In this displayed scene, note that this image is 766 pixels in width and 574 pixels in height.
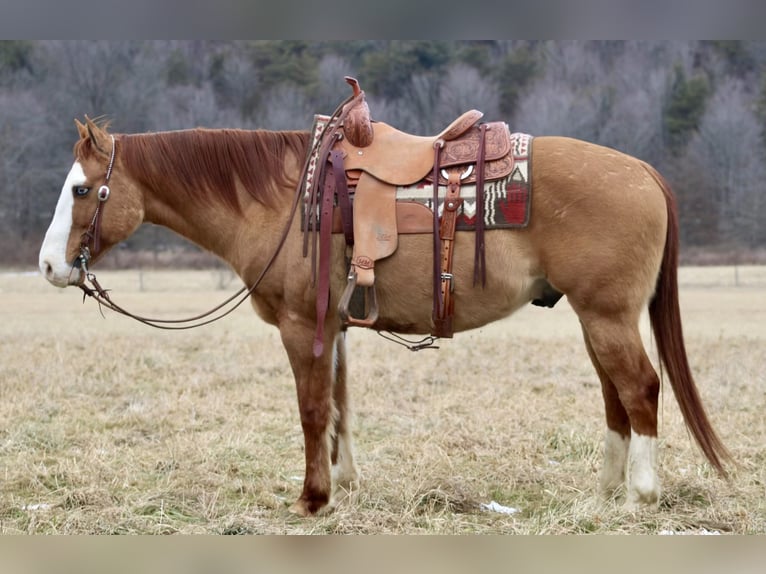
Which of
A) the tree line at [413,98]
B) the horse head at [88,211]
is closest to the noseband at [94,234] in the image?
the horse head at [88,211]

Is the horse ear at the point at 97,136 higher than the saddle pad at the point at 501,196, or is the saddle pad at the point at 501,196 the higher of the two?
the horse ear at the point at 97,136

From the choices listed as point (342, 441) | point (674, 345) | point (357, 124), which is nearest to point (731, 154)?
point (674, 345)

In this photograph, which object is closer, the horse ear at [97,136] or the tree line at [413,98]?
the horse ear at [97,136]

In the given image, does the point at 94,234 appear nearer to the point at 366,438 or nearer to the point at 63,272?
the point at 63,272

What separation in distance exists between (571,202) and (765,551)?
2.18 m

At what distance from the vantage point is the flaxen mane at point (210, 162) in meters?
4.79

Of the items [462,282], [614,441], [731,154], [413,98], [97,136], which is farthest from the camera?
[731,154]

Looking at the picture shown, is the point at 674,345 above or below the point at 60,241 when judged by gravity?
below

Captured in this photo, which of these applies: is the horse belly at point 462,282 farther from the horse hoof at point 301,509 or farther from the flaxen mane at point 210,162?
the horse hoof at point 301,509

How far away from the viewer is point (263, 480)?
210 inches

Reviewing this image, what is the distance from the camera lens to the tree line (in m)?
29.1

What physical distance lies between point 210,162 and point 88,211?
850mm

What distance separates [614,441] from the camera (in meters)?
4.78

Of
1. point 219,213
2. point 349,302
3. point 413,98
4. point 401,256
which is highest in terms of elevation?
point 413,98
